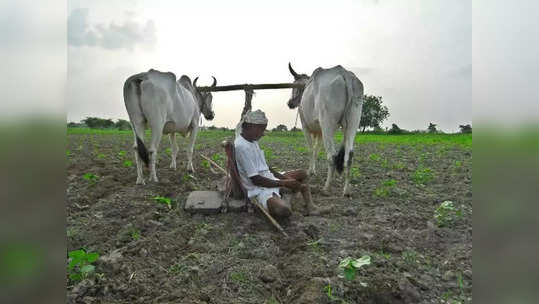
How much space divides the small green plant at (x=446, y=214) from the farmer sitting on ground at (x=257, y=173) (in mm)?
1691

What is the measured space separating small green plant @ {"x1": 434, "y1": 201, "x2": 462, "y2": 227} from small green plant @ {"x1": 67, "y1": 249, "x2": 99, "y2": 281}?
4280 mm

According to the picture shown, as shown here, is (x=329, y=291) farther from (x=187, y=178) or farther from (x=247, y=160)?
(x=187, y=178)

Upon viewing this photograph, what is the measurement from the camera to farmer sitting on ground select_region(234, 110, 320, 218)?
482cm

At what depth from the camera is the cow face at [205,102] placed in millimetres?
10352

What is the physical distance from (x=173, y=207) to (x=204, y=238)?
1.53 metres

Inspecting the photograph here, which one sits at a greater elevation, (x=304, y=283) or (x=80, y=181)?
(x=80, y=181)

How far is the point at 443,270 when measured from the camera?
3.54 meters

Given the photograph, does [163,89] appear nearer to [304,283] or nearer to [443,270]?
[304,283]

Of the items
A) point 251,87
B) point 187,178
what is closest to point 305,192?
point 187,178

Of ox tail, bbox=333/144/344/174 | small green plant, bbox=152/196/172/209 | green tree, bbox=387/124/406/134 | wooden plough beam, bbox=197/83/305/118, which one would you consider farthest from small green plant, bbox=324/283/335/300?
green tree, bbox=387/124/406/134

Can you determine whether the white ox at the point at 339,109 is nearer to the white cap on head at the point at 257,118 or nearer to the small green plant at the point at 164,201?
the white cap on head at the point at 257,118

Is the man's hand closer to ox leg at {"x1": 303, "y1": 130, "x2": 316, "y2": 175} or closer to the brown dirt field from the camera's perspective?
the brown dirt field

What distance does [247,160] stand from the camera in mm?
4945
